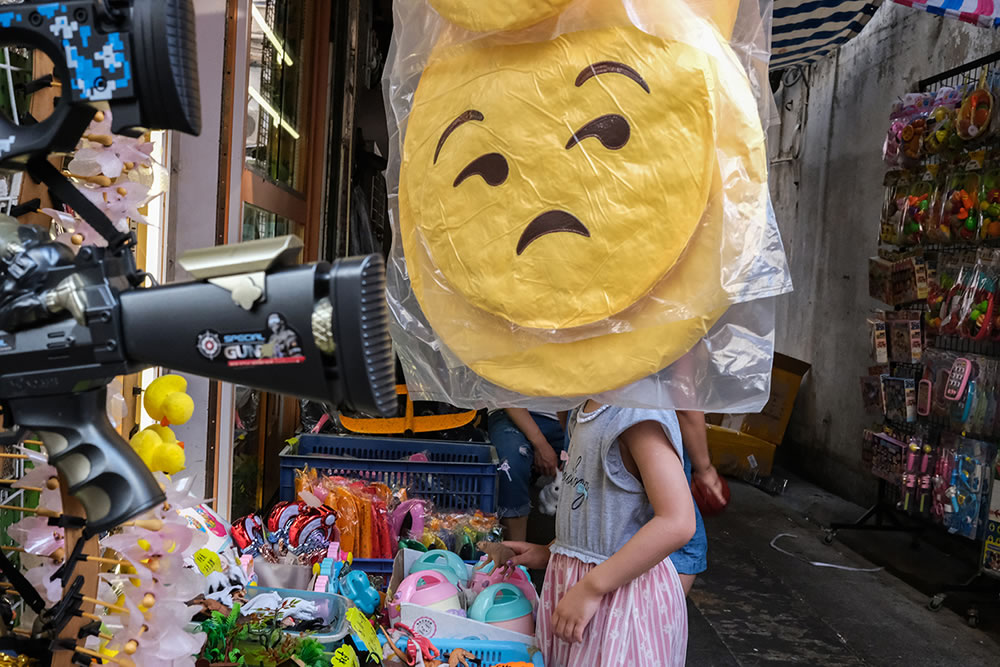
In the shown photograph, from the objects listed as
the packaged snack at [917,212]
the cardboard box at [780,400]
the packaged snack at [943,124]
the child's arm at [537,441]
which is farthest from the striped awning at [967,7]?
the cardboard box at [780,400]

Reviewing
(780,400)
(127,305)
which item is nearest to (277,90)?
(127,305)

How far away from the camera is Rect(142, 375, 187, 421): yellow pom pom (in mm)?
1039

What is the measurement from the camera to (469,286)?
1307 mm

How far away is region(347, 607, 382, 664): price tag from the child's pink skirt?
44 cm

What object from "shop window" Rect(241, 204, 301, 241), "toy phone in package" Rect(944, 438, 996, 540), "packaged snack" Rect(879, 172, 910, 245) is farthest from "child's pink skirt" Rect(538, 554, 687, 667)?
"packaged snack" Rect(879, 172, 910, 245)

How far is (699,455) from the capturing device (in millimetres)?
2293

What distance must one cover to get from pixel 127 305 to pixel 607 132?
77cm

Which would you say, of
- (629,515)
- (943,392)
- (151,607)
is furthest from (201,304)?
(943,392)

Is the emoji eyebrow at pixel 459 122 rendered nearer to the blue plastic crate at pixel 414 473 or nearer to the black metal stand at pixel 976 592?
the blue plastic crate at pixel 414 473

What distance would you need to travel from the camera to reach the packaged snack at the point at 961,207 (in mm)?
4375

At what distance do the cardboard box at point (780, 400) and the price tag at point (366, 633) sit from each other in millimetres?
6255

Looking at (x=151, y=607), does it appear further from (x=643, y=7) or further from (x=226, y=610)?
(x=643, y=7)

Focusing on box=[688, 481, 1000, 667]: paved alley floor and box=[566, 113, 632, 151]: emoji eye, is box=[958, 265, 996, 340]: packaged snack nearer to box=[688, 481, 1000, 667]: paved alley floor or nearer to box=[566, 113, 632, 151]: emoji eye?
box=[688, 481, 1000, 667]: paved alley floor

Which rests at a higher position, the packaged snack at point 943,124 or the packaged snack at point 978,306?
the packaged snack at point 943,124
